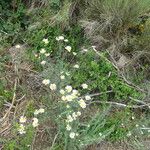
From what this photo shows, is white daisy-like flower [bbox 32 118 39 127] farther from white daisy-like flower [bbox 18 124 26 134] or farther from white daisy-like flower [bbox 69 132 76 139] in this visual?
white daisy-like flower [bbox 69 132 76 139]

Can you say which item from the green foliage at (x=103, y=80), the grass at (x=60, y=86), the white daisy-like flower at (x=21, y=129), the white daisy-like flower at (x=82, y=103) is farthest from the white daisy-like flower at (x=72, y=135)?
the green foliage at (x=103, y=80)

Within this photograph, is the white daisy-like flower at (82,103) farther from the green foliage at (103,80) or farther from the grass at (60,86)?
the green foliage at (103,80)

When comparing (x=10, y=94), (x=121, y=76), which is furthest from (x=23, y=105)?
(x=121, y=76)

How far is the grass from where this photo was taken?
316 centimetres

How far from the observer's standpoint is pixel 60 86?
334cm

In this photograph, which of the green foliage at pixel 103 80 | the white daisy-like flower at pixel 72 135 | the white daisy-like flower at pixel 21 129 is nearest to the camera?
the white daisy-like flower at pixel 72 135

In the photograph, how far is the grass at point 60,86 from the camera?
10.4 ft

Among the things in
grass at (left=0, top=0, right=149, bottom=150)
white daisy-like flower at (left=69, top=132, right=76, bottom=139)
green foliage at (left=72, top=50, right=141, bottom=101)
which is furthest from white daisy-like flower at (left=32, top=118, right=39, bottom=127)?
green foliage at (left=72, top=50, right=141, bottom=101)

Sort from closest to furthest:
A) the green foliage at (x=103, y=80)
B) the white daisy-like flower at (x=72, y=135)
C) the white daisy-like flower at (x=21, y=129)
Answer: the white daisy-like flower at (x=72, y=135), the white daisy-like flower at (x=21, y=129), the green foliage at (x=103, y=80)

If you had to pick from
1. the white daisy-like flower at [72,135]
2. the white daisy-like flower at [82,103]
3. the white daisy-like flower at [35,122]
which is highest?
the white daisy-like flower at [82,103]

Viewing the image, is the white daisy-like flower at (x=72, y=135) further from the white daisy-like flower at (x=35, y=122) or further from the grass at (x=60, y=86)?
the white daisy-like flower at (x=35, y=122)

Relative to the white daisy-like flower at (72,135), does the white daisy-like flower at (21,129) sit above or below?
below

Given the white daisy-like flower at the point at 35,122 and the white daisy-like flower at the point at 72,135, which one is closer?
the white daisy-like flower at the point at 72,135

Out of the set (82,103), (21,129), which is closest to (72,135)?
(82,103)
